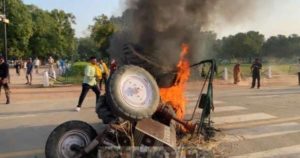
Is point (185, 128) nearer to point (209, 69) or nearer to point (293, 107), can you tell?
point (209, 69)

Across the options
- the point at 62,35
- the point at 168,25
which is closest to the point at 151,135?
the point at 168,25

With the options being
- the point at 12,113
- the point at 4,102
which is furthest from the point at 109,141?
the point at 4,102

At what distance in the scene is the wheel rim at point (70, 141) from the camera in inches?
239

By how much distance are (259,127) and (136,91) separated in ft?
16.5

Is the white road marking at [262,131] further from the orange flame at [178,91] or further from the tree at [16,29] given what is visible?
the tree at [16,29]

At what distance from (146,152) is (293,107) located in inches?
363

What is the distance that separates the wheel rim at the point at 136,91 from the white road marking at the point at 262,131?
10.4ft

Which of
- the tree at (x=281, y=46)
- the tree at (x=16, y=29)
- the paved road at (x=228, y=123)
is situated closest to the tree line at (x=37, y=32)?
the tree at (x=16, y=29)

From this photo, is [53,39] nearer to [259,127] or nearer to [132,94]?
[259,127]

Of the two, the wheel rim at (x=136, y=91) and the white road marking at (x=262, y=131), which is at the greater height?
the wheel rim at (x=136, y=91)

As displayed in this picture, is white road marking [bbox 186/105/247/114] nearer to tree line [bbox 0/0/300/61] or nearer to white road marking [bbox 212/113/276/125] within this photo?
white road marking [bbox 212/113/276/125]

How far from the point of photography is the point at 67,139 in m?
6.15

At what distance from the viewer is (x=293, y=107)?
1367cm

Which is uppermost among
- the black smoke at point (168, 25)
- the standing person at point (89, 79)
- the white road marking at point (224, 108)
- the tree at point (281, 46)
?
the tree at point (281, 46)
